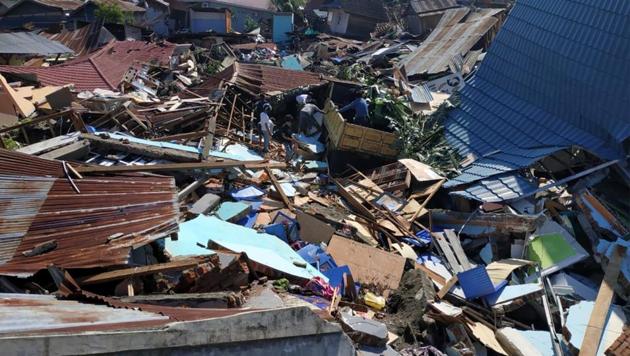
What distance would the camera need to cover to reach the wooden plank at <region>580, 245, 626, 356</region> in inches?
295

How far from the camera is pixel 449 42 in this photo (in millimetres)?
22844

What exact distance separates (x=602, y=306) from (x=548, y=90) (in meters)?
6.58

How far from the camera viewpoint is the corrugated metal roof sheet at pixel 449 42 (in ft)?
68.4

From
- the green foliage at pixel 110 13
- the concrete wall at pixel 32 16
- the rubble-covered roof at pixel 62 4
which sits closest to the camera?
the concrete wall at pixel 32 16

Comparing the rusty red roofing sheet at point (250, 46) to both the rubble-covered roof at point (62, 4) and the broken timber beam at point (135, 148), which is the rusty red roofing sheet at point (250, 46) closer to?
the rubble-covered roof at point (62, 4)

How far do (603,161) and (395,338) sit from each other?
20.9 ft

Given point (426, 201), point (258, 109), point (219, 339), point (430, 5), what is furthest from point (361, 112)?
point (430, 5)

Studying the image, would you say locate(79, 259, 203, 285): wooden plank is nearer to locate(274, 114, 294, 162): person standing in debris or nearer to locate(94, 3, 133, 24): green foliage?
locate(274, 114, 294, 162): person standing in debris

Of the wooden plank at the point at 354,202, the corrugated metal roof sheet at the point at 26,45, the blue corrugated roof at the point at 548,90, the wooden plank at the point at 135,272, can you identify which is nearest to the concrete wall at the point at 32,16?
the corrugated metal roof sheet at the point at 26,45

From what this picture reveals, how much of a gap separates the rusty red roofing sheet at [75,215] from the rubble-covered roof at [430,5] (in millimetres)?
26817

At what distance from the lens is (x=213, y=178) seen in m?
11.1

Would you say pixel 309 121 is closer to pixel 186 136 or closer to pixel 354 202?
pixel 186 136

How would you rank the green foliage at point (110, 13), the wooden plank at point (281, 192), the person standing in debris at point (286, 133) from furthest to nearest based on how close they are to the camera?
the green foliage at point (110, 13) < the person standing in debris at point (286, 133) < the wooden plank at point (281, 192)

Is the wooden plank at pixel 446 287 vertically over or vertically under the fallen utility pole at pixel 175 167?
under
